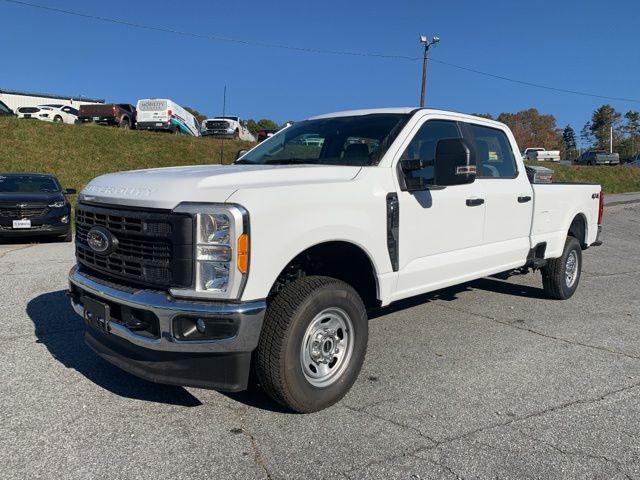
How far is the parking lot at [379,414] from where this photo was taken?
2936mm

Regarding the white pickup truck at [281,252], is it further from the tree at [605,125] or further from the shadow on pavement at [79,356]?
the tree at [605,125]

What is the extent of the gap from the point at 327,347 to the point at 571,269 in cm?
458

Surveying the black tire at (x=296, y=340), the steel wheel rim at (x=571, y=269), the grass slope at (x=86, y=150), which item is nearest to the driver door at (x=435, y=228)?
the black tire at (x=296, y=340)

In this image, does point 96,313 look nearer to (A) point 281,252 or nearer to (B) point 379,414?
(A) point 281,252

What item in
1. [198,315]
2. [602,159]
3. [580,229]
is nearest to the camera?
[198,315]

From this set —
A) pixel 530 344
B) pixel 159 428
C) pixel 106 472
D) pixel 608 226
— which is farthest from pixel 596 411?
pixel 608 226

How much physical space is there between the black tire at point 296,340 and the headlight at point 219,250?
0.36 metres

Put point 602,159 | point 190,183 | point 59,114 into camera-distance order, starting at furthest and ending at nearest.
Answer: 1. point 602,159
2. point 59,114
3. point 190,183

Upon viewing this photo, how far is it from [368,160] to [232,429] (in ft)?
7.08

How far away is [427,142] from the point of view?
463cm

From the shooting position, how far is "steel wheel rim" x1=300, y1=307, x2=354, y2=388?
136 inches

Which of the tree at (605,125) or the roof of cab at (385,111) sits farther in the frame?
the tree at (605,125)

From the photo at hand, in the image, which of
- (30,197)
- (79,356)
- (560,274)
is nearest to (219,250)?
(79,356)

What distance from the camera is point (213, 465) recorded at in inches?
115
